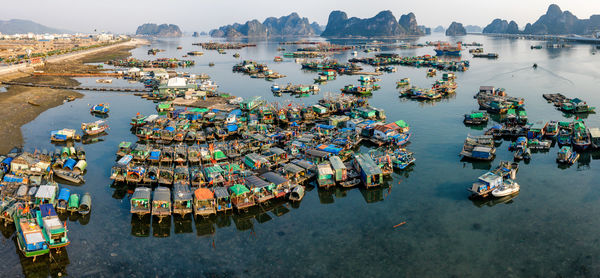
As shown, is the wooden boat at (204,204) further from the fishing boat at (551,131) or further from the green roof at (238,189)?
the fishing boat at (551,131)

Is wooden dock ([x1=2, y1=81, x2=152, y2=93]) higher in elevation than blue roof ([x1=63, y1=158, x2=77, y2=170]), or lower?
higher

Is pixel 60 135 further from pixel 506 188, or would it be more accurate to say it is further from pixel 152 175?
pixel 506 188

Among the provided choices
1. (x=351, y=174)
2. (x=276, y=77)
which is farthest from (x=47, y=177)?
(x=276, y=77)

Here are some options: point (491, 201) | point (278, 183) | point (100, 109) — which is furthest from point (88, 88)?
point (491, 201)

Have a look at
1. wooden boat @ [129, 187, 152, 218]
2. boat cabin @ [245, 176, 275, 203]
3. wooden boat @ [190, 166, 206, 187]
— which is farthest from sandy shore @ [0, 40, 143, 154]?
boat cabin @ [245, 176, 275, 203]

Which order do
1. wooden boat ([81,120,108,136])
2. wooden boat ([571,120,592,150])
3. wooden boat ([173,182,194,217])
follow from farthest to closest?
1. wooden boat ([81,120,108,136])
2. wooden boat ([571,120,592,150])
3. wooden boat ([173,182,194,217])

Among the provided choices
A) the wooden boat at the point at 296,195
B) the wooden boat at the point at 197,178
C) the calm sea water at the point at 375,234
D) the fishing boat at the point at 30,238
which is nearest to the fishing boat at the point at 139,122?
the calm sea water at the point at 375,234

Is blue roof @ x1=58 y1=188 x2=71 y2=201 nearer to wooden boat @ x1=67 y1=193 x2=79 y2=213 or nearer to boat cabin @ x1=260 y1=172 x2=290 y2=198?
wooden boat @ x1=67 y1=193 x2=79 y2=213
